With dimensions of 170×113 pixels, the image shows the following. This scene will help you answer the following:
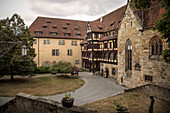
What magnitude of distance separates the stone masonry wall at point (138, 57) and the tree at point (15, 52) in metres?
14.7

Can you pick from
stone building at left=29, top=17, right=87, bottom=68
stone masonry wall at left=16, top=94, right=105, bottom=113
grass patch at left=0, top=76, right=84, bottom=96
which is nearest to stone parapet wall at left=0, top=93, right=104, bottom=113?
stone masonry wall at left=16, top=94, right=105, bottom=113

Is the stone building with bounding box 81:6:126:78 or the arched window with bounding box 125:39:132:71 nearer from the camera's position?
the arched window with bounding box 125:39:132:71

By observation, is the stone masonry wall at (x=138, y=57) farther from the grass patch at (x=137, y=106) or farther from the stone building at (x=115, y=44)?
the grass patch at (x=137, y=106)

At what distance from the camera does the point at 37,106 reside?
802cm

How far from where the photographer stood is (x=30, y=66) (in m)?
20.2

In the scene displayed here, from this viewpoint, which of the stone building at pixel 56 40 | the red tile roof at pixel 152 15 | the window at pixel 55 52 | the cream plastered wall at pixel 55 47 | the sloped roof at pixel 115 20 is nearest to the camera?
the red tile roof at pixel 152 15

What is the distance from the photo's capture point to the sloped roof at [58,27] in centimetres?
3444

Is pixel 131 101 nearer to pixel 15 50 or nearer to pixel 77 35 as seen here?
pixel 15 50

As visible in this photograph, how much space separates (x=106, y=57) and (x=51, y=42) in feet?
54.1

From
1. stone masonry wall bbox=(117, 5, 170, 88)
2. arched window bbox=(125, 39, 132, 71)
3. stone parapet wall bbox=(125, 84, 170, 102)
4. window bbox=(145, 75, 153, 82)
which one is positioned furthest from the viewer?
arched window bbox=(125, 39, 132, 71)

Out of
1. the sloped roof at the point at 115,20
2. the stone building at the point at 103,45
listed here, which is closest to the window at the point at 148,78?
the stone building at the point at 103,45

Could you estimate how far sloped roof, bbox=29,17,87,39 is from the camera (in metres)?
34.4

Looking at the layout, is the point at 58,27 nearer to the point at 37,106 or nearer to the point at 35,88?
the point at 35,88

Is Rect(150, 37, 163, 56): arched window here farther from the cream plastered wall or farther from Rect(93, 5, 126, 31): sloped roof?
the cream plastered wall
